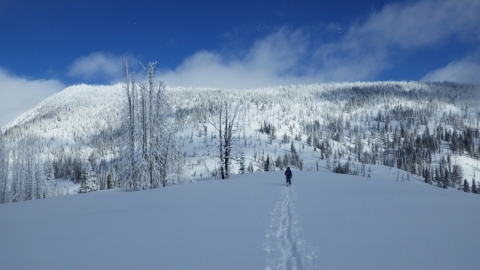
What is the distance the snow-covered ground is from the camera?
6359 mm

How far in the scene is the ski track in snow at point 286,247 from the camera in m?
6.15

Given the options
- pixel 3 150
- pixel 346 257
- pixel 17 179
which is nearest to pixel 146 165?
pixel 346 257

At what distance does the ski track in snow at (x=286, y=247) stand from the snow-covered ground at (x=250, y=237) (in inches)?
1.1

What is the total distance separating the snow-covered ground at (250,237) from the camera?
6359 millimetres

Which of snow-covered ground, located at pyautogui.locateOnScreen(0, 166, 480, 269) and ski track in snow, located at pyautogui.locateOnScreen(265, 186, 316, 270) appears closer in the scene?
ski track in snow, located at pyautogui.locateOnScreen(265, 186, 316, 270)

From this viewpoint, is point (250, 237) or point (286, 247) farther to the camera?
point (250, 237)

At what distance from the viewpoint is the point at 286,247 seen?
7.30 metres

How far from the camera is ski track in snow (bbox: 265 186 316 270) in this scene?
6151 mm

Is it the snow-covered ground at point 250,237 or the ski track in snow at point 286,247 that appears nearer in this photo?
the ski track in snow at point 286,247

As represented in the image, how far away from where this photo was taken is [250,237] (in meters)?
8.27

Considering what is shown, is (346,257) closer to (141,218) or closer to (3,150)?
(141,218)

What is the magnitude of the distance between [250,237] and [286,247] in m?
1.44

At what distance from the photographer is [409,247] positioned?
6.99m

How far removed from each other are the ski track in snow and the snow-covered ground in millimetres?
27
